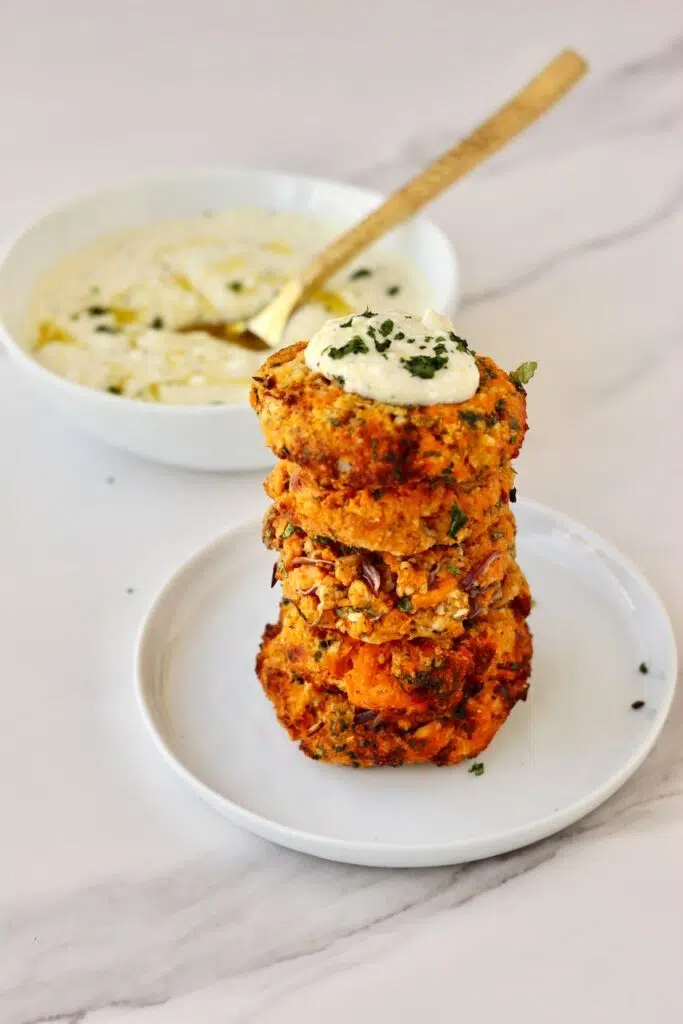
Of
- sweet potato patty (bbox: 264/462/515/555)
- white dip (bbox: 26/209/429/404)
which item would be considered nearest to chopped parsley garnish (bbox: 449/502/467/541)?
sweet potato patty (bbox: 264/462/515/555)

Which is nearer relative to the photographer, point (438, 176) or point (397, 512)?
point (397, 512)

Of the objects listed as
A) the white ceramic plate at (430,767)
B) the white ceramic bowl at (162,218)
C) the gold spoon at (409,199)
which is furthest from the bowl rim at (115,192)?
the white ceramic plate at (430,767)

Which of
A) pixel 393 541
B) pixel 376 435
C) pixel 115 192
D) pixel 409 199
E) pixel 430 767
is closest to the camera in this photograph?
pixel 376 435

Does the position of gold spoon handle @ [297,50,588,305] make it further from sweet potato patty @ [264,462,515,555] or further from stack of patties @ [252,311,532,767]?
sweet potato patty @ [264,462,515,555]

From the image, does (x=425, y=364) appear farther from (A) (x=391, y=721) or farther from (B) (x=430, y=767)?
(B) (x=430, y=767)

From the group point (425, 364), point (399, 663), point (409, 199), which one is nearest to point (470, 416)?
point (425, 364)

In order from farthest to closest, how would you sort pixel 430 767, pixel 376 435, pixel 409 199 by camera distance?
pixel 409 199, pixel 430 767, pixel 376 435

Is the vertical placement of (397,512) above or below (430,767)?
above
